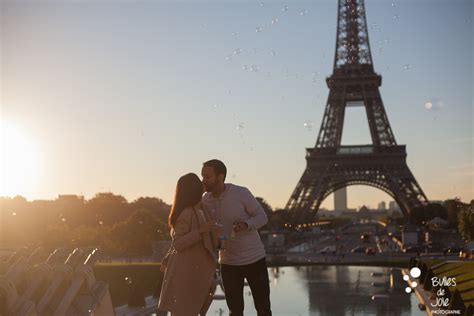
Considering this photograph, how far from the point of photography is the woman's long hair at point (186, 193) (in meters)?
7.13

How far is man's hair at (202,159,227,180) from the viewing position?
777 centimetres

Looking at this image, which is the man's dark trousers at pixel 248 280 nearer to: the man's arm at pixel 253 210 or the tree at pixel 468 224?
the man's arm at pixel 253 210

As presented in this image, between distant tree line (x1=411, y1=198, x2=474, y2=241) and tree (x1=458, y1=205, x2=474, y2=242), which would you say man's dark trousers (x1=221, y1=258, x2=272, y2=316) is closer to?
distant tree line (x1=411, y1=198, x2=474, y2=241)

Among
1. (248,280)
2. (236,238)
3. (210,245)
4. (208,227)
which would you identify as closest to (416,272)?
(248,280)

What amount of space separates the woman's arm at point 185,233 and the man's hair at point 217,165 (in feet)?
2.38

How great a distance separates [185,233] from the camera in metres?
7.15

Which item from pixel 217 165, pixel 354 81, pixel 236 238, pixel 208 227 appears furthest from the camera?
pixel 354 81

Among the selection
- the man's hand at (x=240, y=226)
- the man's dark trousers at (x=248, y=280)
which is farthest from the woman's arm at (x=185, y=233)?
the man's dark trousers at (x=248, y=280)

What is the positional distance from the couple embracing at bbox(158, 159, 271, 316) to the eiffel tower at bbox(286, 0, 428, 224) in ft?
235

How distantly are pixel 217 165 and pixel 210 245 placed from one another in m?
1.00

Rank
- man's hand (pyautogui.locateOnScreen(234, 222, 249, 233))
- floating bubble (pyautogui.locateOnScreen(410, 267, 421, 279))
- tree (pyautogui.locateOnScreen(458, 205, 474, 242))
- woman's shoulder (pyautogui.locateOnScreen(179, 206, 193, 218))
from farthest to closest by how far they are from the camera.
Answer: tree (pyautogui.locateOnScreen(458, 205, 474, 242)) < floating bubble (pyautogui.locateOnScreen(410, 267, 421, 279)) < man's hand (pyautogui.locateOnScreen(234, 222, 249, 233)) < woman's shoulder (pyautogui.locateOnScreen(179, 206, 193, 218))

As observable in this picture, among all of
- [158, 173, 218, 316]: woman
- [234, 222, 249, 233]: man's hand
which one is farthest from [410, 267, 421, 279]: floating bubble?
[158, 173, 218, 316]: woman

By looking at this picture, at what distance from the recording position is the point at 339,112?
83.2 m

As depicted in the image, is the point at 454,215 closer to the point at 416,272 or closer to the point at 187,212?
the point at 416,272
